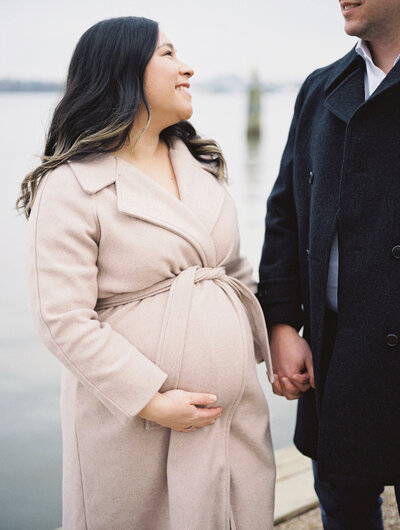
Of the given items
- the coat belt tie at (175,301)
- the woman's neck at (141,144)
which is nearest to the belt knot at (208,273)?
the coat belt tie at (175,301)

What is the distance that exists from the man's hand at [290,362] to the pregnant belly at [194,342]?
Answer: 0.24 meters

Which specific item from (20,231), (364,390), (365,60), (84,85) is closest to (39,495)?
(364,390)

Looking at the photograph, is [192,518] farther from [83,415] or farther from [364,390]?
[364,390]

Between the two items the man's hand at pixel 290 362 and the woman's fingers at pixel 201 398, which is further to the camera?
the man's hand at pixel 290 362

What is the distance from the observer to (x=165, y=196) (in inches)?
58.8

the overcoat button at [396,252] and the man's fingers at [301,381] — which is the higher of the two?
the overcoat button at [396,252]

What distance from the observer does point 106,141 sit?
149cm

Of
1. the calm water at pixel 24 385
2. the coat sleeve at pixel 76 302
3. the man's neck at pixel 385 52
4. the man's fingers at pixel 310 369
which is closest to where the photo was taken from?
the coat sleeve at pixel 76 302

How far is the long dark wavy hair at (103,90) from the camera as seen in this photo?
1.46 metres

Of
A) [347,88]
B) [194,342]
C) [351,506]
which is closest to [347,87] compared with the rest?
[347,88]

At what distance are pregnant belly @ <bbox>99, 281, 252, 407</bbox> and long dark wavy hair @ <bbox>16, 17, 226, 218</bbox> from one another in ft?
1.30

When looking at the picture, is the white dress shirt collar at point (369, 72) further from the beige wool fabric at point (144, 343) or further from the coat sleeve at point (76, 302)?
the coat sleeve at point (76, 302)

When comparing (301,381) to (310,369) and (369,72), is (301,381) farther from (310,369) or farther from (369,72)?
(369,72)

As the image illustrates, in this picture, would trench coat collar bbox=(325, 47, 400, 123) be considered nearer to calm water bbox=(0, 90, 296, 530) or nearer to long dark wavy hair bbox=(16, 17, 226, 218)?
long dark wavy hair bbox=(16, 17, 226, 218)
